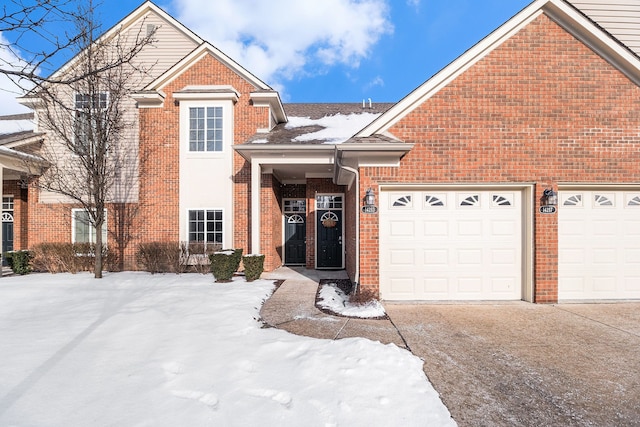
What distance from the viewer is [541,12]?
652 centimetres

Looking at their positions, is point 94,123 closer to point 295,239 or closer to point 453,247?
point 295,239

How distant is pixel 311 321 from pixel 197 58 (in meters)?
10.4

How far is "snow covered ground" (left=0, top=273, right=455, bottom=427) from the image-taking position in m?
2.66

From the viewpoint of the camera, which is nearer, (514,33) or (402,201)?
(514,33)

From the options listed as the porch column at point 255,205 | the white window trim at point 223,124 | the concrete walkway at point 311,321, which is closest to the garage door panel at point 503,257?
the concrete walkway at point 311,321

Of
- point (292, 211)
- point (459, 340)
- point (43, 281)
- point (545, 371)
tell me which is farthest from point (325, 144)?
point (43, 281)

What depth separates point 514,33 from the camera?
6559 millimetres

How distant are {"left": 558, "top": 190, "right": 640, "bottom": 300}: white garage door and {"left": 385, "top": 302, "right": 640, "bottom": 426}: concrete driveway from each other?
61cm

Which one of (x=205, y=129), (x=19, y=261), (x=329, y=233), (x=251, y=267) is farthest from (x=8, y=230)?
(x=329, y=233)

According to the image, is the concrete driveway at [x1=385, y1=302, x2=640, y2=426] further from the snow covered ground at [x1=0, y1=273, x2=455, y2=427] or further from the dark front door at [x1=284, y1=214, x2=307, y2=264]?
the dark front door at [x1=284, y1=214, x2=307, y2=264]

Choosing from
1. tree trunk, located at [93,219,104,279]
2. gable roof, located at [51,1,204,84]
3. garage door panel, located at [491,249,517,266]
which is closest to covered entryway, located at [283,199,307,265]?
tree trunk, located at [93,219,104,279]

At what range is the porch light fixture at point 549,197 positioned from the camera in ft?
21.0

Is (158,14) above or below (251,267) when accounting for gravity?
above

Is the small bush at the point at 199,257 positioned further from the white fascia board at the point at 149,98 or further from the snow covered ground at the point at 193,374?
the white fascia board at the point at 149,98
